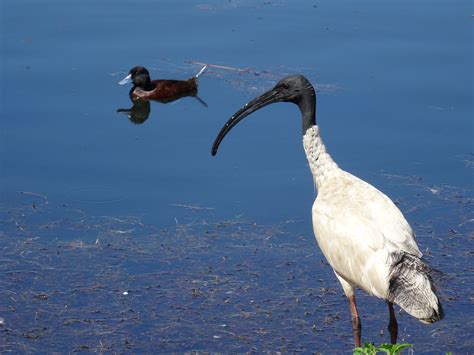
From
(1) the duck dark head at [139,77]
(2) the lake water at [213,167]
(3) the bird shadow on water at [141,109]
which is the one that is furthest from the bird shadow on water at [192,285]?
(1) the duck dark head at [139,77]

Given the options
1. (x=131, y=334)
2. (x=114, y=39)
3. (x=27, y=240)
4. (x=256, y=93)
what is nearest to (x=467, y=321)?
(x=131, y=334)

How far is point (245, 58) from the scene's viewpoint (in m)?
11.3

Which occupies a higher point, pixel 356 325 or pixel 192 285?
pixel 356 325

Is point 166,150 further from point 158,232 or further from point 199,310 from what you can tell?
point 199,310

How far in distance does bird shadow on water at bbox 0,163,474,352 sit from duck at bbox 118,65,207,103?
242cm

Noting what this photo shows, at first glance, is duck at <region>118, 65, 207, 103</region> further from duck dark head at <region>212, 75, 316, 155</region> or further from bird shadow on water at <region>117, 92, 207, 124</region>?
duck dark head at <region>212, 75, 316, 155</region>

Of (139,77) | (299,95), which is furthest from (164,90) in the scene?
(299,95)

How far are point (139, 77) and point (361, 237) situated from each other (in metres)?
5.01

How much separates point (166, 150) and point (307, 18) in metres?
3.77

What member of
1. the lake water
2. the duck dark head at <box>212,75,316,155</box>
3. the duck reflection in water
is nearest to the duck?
the duck reflection in water

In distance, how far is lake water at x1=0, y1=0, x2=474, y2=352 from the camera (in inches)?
272

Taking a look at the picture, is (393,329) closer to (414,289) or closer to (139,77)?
(414,289)

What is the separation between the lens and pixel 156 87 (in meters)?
10.7

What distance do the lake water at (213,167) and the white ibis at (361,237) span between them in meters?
0.65
